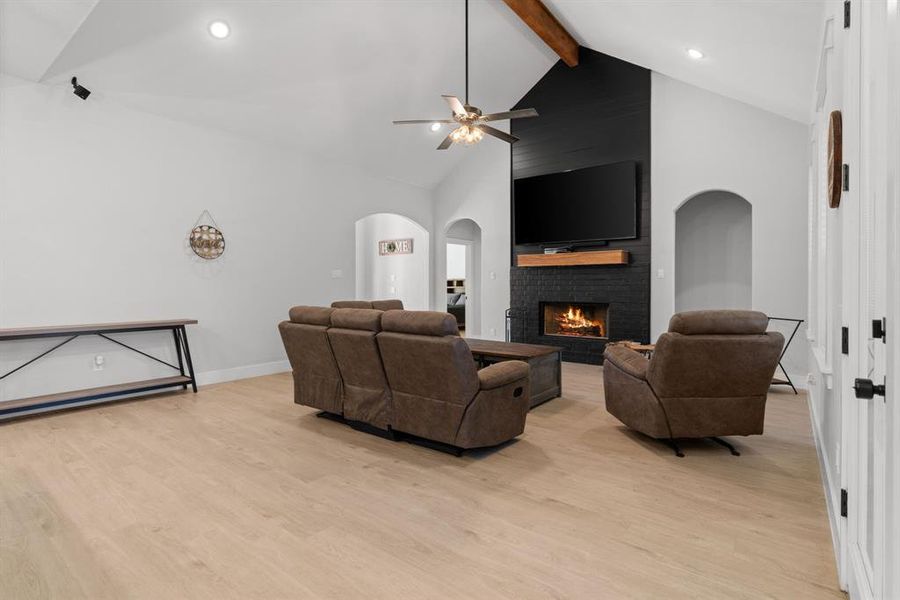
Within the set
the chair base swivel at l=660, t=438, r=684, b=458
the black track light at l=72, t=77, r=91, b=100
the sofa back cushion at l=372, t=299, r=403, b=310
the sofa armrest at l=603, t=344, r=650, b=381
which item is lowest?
the chair base swivel at l=660, t=438, r=684, b=458

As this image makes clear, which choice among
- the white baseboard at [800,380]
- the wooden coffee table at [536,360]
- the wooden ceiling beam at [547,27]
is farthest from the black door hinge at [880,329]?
the wooden ceiling beam at [547,27]

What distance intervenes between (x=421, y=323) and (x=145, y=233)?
384cm

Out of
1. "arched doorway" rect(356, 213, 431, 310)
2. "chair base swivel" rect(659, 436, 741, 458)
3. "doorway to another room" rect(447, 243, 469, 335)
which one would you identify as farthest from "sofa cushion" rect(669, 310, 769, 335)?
"doorway to another room" rect(447, 243, 469, 335)

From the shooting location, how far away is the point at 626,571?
1.95 meters

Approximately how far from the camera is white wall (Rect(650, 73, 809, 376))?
537 cm

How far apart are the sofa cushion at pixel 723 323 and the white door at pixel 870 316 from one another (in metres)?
1.15

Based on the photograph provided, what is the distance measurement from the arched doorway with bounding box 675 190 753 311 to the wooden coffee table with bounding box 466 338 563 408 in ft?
9.79

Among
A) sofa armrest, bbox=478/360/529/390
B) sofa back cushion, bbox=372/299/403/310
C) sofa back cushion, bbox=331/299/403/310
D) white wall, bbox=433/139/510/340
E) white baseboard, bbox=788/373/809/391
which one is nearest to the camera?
sofa armrest, bbox=478/360/529/390

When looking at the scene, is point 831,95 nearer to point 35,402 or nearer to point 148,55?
point 148,55

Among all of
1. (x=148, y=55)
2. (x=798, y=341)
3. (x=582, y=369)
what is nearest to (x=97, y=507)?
(x=148, y=55)

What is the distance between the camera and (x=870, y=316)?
150 centimetres

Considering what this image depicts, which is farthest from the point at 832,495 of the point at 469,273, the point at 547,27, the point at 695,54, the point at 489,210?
the point at 469,273

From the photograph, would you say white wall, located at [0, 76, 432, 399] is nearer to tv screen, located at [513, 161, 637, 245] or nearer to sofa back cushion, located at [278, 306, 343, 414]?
sofa back cushion, located at [278, 306, 343, 414]

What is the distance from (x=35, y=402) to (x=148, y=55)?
334cm
